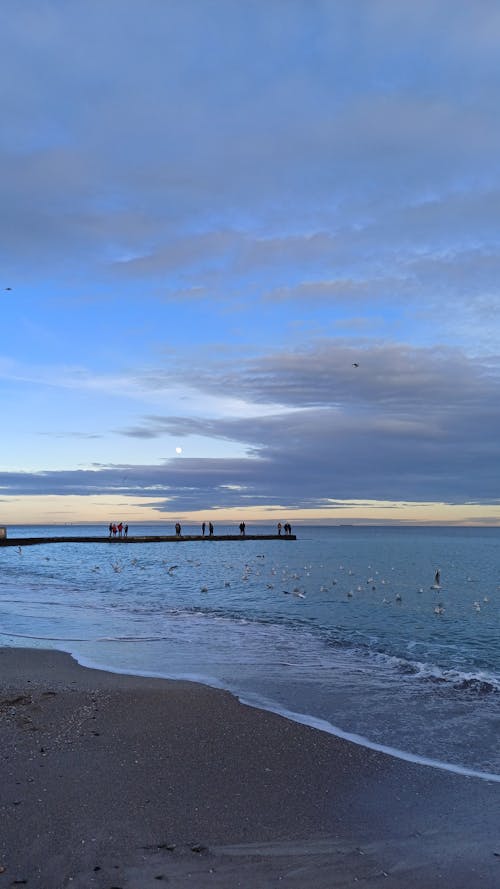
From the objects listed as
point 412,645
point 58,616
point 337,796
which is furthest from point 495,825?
point 58,616

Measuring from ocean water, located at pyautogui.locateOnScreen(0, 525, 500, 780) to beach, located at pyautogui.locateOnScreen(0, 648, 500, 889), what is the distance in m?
1.25

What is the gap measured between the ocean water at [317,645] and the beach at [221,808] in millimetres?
1247

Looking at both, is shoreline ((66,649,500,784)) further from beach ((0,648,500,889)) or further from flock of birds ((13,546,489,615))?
flock of birds ((13,546,489,615))

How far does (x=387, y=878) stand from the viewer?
5.27 m

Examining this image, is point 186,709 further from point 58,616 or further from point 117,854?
point 58,616

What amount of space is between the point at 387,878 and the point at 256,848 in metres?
1.21

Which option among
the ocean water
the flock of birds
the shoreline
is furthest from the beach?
the flock of birds

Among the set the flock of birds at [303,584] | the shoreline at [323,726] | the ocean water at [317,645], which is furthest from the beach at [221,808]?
the flock of birds at [303,584]

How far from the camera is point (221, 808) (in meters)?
6.46

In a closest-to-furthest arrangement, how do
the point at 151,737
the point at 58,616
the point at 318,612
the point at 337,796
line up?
1. the point at 337,796
2. the point at 151,737
3. the point at 58,616
4. the point at 318,612

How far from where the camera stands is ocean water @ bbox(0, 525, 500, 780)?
10117mm

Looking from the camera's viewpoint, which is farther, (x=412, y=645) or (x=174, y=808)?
(x=412, y=645)

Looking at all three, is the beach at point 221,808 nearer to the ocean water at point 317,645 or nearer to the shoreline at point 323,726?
the shoreline at point 323,726

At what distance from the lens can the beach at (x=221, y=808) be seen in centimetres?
529
